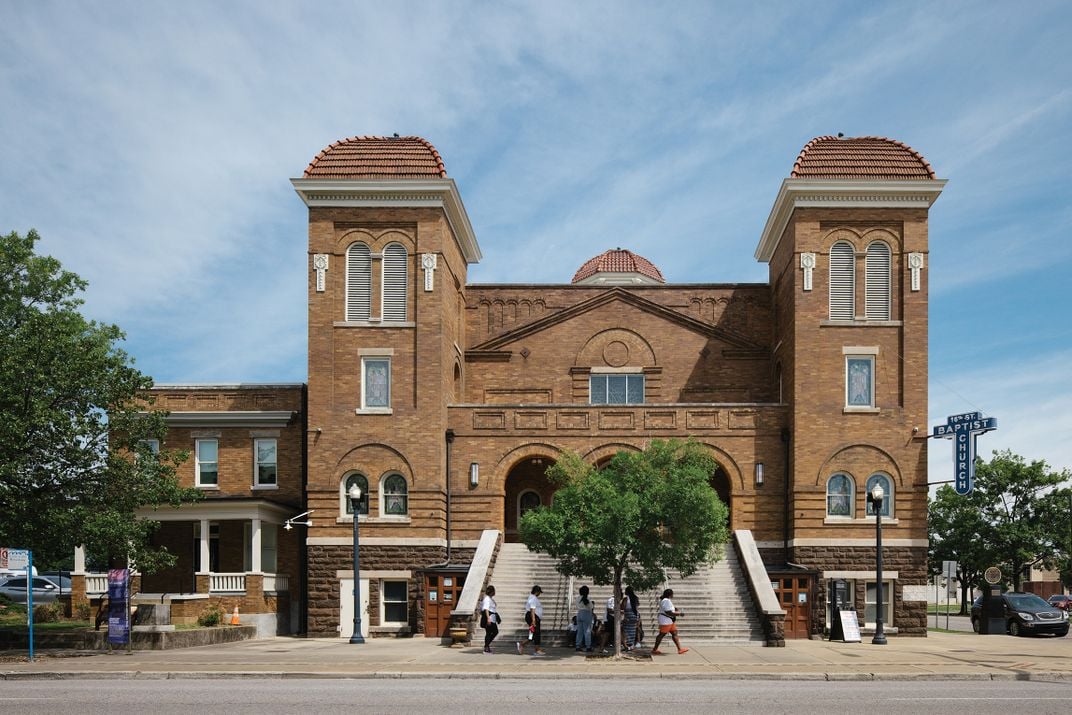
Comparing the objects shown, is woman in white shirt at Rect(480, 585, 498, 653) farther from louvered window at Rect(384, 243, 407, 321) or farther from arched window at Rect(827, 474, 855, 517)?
arched window at Rect(827, 474, 855, 517)

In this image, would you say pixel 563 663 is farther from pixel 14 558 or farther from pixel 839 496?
pixel 839 496

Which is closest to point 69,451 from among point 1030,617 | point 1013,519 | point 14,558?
point 14,558

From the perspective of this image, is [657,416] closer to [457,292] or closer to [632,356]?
[632,356]

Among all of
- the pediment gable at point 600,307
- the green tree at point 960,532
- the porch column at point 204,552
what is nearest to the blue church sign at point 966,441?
the pediment gable at point 600,307

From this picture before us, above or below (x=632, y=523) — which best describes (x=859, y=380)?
above

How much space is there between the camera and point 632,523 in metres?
22.6

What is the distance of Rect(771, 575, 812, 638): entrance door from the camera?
2908cm

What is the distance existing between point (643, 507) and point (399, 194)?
13.9 m

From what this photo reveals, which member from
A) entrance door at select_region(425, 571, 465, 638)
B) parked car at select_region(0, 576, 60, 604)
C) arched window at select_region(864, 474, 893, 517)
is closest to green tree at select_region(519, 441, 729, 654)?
entrance door at select_region(425, 571, 465, 638)

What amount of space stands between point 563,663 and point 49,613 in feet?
65.7

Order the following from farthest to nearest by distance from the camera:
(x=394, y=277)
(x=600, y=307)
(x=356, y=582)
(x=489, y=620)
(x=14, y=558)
Result: (x=600, y=307) < (x=394, y=277) < (x=356, y=582) < (x=489, y=620) < (x=14, y=558)

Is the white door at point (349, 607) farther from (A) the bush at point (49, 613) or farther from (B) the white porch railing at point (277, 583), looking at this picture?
(A) the bush at point (49, 613)

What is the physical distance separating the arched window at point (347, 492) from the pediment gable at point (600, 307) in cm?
699

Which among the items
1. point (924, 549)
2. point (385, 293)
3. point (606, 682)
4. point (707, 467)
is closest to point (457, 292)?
point (385, 293)
